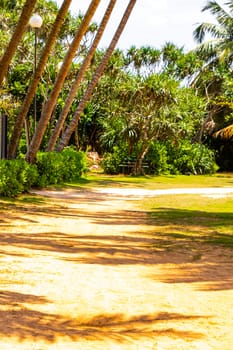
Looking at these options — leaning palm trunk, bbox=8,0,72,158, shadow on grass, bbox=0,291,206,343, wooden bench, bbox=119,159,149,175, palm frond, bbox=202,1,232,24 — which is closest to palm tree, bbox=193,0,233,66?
palm frond, bbox=202,1,232,24

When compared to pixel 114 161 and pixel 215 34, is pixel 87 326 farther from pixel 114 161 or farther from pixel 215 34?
pixel 215 34

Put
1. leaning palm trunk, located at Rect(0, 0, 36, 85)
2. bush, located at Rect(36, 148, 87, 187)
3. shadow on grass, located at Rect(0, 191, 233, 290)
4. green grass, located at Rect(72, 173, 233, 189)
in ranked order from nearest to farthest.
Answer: shadow on grass, located at Rect(0, 191, 233, 290) < leaning palm trunk, located at Rect(0, 0, 36, 85) < bush, located at Rect(36, 148, 87, 187) < green grass, located at Rect(72, 173, 233, 189)

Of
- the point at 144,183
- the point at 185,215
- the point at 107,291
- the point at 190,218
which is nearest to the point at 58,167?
the point at 144,183

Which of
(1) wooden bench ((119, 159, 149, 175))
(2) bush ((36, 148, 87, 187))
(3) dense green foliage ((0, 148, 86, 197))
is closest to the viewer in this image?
(3) dense green foliage ((0, 148, 86, 197))

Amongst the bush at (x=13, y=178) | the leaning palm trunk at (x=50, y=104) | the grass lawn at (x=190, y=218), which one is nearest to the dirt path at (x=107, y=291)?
the grass lawn at (x=190, y=218)

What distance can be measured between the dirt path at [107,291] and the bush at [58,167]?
28.6 ft

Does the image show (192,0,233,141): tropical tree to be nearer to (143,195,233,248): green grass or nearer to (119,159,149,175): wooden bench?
(119,159,149,175): wooden bench

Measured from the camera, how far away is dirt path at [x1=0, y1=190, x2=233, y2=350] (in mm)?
6285

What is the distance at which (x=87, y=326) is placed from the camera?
6672 mm

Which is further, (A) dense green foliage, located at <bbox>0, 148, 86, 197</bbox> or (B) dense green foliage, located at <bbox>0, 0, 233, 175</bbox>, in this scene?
(B) dense green foliage, located at <bbox>0, 0, 233, 175</bbox>

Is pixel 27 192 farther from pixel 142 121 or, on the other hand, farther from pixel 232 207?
pixel 142 121

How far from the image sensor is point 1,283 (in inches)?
328

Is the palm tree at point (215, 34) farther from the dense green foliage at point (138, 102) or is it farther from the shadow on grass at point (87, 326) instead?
the shadow on grass at point (87, 326)

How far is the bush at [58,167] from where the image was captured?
2256 centimetres
